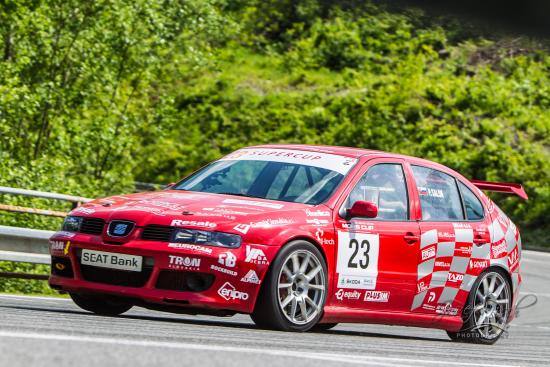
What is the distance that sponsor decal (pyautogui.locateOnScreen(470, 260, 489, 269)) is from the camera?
9055 millimetres

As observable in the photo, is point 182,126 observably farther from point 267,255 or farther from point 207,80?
point 267,255

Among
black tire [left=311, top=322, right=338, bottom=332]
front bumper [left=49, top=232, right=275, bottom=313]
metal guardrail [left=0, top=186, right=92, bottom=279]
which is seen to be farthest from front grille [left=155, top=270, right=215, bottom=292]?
metal guardrail [left=0, top=186, right=92, bottom=279]

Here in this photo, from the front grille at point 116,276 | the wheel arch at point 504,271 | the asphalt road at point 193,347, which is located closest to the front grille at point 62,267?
the front grille at point 116,276

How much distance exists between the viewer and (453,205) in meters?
9.28

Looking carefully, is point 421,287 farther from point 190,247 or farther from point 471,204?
point 190,247

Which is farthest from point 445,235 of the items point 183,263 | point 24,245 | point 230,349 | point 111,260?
point 24,245

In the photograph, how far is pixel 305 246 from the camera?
7.47m

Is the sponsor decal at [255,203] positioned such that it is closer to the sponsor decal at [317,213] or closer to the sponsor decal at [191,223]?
the sponsor decal at [317,213]

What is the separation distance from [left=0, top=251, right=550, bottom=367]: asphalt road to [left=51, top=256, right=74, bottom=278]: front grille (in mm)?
261

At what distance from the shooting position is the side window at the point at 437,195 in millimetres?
A: 8977

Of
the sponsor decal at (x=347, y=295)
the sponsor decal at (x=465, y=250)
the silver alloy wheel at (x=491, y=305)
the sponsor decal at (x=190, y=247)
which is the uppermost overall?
the sponsor decal at (x=190, y=247)

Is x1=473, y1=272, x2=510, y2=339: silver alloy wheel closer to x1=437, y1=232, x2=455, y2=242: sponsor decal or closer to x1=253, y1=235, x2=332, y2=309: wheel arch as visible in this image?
x1=437, y1=232, x2=455, y2=242: sponsor decal

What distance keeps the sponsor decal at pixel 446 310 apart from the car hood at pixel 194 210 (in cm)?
159

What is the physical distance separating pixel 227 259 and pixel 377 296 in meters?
1.53
